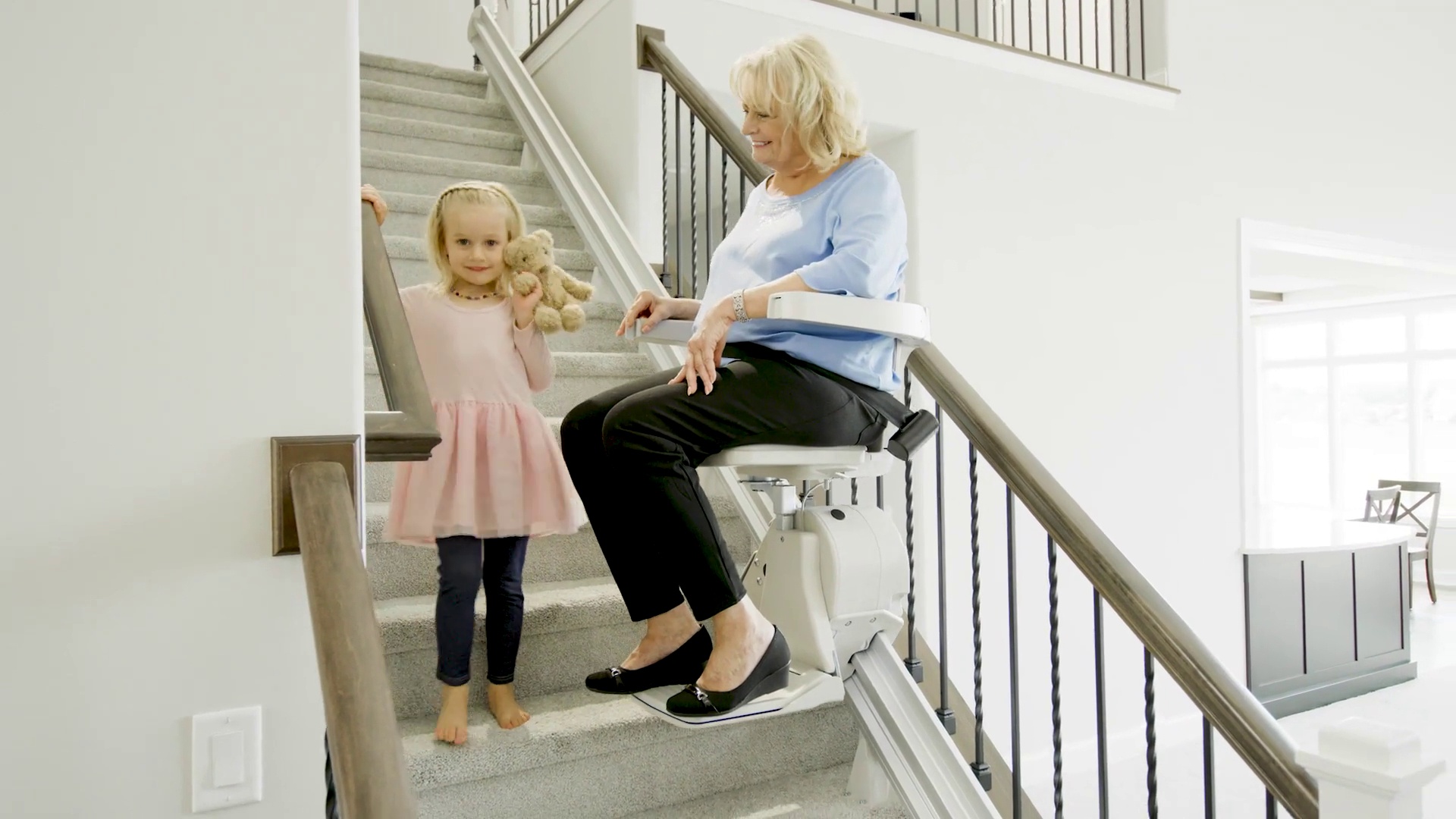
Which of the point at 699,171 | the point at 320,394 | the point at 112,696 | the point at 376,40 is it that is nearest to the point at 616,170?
the point at 699,171

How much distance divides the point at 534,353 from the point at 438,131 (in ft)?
6.70

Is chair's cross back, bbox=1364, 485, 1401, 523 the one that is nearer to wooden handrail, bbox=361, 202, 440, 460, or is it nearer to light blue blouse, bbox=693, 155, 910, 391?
light blue blouse, bbox=693, 155, 910, 391

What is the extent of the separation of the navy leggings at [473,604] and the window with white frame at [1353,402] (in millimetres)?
8537

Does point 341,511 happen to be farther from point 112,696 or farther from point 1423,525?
point 1423,525

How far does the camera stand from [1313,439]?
9688mm

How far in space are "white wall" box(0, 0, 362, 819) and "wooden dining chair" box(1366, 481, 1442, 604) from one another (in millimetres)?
8621

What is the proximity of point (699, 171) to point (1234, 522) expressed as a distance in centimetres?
294

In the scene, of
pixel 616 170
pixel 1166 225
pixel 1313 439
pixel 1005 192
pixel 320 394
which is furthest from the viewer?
pixel 1313 439

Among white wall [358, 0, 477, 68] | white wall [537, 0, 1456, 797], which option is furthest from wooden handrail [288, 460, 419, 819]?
white wall [358, 0, 477, 68]

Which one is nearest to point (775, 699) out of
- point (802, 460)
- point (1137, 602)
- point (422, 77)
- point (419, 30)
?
point (802, 460)

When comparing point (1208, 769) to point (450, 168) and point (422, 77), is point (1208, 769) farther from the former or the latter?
point (422, 77)

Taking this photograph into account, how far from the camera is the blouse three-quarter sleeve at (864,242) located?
1460mm

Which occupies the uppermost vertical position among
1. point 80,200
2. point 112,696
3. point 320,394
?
point 80,200

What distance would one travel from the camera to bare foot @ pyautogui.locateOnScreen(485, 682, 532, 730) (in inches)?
66.0
